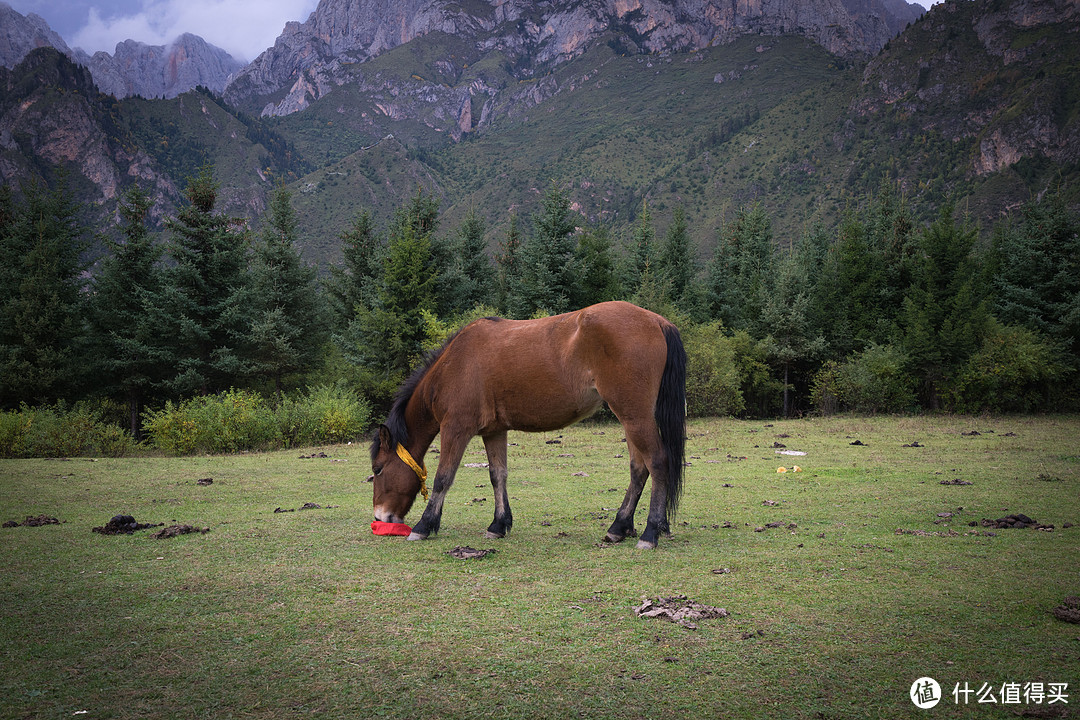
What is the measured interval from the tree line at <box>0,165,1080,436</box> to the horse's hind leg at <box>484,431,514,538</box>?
20477mm

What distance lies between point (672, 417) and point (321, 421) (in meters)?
18.0

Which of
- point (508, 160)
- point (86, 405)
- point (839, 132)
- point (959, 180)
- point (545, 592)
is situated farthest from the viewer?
point (508, 160)

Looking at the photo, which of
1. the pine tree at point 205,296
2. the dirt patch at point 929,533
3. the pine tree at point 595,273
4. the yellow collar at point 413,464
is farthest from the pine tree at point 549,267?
the dirt patch at point 929,533

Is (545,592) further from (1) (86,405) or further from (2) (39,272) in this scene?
(2) (39,272)

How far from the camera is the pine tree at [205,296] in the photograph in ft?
88.0

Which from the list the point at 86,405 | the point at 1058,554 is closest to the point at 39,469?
the point at 86,405

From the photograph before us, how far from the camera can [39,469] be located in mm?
13648

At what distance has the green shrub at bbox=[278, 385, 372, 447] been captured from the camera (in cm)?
2095

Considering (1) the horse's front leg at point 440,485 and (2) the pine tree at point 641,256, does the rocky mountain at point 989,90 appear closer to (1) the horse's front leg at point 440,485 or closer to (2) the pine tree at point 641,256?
(2) the pine tree at point 641,256

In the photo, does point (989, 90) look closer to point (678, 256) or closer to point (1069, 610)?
point (678, 256)

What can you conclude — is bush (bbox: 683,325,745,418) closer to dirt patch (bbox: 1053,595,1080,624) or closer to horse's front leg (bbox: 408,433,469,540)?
horse's front leg (bbox: 408,433,469,540)

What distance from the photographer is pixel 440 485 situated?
719 centimetres

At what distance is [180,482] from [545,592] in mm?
10531

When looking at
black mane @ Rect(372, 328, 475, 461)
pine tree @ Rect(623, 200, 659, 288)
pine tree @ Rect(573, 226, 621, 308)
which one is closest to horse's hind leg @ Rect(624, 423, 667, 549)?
black mane @ Rect(372, 328, 475, 461)
